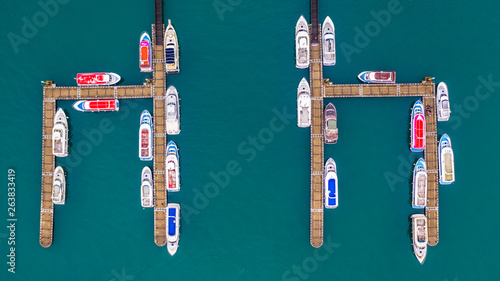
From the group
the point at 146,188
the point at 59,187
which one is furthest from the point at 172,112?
the point at 59,187

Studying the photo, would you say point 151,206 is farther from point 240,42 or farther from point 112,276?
point 240,42

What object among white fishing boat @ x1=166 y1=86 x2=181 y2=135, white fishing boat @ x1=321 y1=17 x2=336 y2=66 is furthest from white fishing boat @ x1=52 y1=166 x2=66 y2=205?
white fishing boat @ x1=321 y1=17 x2=336 y2=66

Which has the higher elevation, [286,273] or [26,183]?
[26,183]

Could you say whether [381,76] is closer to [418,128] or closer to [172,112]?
[418,128]

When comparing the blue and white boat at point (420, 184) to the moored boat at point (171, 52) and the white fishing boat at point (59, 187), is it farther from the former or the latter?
the white fishing boat at point (59, 187)

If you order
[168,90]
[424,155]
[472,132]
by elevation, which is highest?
[168,90]

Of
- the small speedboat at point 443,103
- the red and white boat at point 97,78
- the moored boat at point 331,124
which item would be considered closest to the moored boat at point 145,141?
the red and white boat at point 97,78

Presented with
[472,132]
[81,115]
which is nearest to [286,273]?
[472,132]
